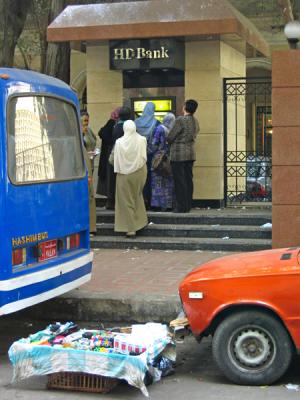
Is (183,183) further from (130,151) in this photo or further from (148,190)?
(130,151)

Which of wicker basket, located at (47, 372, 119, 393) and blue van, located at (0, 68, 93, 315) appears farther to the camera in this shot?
blue van, located at (0, 68, 93, 315)

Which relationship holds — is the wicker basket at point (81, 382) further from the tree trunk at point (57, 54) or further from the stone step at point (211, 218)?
the tree trunk at point (57, 54)

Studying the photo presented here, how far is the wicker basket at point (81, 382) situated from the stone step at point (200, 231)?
587cm

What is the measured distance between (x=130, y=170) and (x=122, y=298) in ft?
11.3

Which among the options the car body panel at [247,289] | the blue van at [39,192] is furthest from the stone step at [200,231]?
the car body panel at [247,289]

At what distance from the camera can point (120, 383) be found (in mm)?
5707

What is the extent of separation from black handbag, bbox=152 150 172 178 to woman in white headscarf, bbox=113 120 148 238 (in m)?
0.76

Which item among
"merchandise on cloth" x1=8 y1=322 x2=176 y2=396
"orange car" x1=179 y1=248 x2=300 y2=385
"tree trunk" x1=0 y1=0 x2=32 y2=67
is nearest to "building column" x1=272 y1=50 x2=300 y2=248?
"orange car" x1=179 y1=248 x2=300 y2=385

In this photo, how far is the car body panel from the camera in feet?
17.7

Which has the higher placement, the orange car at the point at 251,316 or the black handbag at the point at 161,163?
the black handbag at the point at 161,163

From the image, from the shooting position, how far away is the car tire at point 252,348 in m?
5.40

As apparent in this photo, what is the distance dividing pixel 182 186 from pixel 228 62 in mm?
2953

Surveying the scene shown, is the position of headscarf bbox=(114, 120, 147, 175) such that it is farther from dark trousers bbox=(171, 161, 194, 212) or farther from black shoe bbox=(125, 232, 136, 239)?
black shoe bbox=(125, 232, 136, 239)

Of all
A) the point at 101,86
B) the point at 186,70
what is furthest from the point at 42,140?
the point at 101,86
